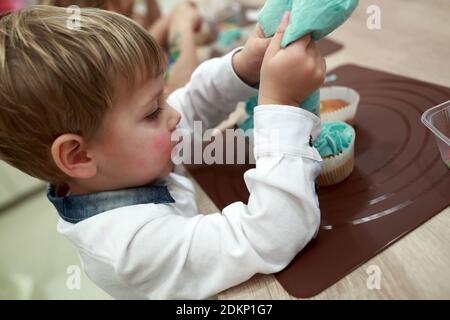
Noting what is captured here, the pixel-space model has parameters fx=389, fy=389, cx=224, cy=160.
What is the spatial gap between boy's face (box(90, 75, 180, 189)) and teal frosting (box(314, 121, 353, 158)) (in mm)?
208

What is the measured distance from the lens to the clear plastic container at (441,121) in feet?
1.64

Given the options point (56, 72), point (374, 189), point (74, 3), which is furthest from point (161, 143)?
point (74, 3)

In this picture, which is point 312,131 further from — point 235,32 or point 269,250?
point 235,32

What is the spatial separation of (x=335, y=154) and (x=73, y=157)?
0.34 meters

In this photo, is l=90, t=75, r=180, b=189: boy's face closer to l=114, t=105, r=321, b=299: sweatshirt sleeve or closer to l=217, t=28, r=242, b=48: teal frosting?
l=114, t=105, r=321, b=299: sweatshirt sleeve

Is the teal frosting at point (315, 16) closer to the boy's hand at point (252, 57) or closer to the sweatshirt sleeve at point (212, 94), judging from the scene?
the boy's hand at point (252, 57)

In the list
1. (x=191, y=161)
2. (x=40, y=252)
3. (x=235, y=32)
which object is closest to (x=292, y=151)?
(x=191, y=161)

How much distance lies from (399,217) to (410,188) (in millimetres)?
52

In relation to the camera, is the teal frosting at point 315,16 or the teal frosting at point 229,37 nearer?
the teal frosting at point 315,16

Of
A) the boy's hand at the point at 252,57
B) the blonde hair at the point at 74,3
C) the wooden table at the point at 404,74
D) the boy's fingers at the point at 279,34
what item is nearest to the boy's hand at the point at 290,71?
the boy's fingers at the point at 279,34

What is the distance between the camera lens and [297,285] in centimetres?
44

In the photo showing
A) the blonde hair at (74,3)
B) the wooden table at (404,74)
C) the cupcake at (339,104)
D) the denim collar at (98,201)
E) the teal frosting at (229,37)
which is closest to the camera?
the wooden table at (404,74)

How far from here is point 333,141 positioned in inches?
20.9

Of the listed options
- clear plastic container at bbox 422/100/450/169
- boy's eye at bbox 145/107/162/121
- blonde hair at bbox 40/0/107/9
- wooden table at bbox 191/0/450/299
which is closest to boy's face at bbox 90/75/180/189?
boy's eye at bbox 145/107/162/121
